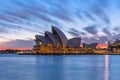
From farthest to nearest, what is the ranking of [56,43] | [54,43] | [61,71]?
[56,43] → [54,43] → [61,71]

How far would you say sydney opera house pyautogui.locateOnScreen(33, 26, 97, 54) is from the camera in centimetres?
10269

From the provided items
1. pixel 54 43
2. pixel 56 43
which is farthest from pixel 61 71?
pixel 56 43

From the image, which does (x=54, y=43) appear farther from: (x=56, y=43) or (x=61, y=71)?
(x=61, y=71)

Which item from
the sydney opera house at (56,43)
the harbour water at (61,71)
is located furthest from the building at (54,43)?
the harbour water at (61,71)

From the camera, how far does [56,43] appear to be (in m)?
109

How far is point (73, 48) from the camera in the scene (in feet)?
409

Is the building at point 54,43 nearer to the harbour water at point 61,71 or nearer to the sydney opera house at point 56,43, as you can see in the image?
the sydney opera house at point 56,43

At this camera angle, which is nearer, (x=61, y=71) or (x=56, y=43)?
(x=61, y=71)

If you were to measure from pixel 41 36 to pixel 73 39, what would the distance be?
57.4ft

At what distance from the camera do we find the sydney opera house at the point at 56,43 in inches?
4043

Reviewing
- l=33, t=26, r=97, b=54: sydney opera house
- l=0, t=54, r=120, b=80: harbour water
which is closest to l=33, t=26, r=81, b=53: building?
l=33, t=26, r=97, b=54: sydney opera house

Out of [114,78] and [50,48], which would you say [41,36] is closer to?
[50,48]

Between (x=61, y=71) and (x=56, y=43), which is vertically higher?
(x=56, y=43)

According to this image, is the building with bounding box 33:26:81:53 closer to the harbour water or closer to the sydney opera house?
the sydney opera house
